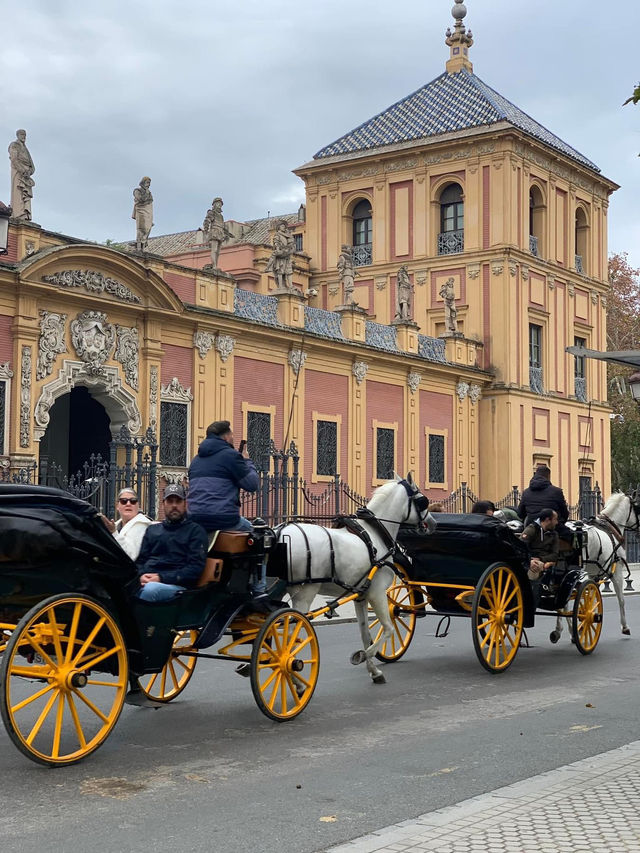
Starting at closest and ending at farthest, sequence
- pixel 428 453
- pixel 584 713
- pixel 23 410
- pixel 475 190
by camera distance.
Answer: pixel 584 713, pixel 23 410, pixel 428 453, pixel 475 190

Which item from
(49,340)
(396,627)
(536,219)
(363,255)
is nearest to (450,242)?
(536,219)

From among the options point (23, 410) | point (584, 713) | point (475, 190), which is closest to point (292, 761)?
point (584, 713)

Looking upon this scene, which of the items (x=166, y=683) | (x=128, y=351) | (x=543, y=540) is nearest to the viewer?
(x=166, y=683)

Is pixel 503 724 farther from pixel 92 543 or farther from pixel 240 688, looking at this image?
pixel 92 543

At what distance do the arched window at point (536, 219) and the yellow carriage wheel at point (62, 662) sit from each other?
32.7 metres

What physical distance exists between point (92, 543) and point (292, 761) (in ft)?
6.20

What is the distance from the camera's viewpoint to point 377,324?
3222cm

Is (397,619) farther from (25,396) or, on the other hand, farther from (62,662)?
(25,396)

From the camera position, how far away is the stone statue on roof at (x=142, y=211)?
24.2 metres

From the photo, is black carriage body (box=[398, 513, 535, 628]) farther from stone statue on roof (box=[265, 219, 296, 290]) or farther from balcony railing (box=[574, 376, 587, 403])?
balcony railing (box=[574, 376, 587, 403])

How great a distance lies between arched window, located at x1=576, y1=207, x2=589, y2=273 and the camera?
40.7 meters

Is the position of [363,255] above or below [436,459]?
above

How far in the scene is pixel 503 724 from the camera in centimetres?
846

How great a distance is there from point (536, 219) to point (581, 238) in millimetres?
3431
